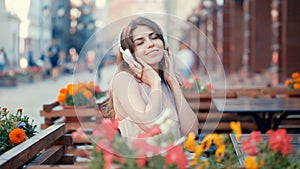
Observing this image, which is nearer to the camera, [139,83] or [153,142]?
[153,142]

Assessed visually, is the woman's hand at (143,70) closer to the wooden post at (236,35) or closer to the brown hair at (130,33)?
the brown hair at (130,33)

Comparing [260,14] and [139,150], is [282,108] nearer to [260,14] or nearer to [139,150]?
[139,150]

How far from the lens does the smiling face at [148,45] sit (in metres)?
2.78

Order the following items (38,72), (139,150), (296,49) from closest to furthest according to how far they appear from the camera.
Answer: (139,150)
(296,49)
(38,72)

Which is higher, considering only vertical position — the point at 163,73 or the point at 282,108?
the point at 163,73

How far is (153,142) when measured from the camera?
2150 millimetres

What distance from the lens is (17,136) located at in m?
3.20

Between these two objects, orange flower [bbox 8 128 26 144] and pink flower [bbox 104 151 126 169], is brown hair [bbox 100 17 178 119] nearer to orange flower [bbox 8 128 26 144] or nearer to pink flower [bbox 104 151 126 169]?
orange flower [bbox 8 128 26 144]

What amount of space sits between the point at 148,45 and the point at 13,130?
3.15 feet

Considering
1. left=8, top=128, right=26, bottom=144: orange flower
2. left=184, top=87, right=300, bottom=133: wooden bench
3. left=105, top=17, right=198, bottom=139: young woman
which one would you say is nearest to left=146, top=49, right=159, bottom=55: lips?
left=105, top=17, right=198, bottom=139: young woman

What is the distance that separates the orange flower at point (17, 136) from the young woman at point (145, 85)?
620 mm

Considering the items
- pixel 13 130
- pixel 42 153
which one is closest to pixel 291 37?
pixel 42 153

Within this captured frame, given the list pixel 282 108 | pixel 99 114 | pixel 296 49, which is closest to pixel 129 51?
pixel 99 114

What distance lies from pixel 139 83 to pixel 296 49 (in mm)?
10790
